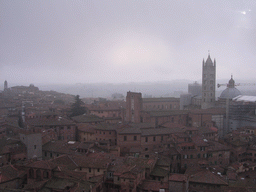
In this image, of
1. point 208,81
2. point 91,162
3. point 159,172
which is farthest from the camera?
point 208,81

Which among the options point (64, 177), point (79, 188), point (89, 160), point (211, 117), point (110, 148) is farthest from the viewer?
point (211, 117)

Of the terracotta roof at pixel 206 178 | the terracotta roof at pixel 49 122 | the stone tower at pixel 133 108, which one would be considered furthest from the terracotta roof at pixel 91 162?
the stone tower at pixel 133 108

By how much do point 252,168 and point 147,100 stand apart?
32841 millimetres

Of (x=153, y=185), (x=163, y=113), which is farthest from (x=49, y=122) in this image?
(x=153, y=185)

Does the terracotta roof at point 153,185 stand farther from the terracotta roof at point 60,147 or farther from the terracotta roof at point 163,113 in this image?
the terracotta roof at point 163,113

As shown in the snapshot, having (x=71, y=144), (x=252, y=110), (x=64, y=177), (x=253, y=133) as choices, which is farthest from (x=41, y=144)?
(x=252, y=110)

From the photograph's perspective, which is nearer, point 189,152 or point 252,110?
point 189,152

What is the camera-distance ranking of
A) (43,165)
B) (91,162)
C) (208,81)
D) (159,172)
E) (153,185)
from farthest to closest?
(208,81), (159,172), (91,162), (43,165), (153,185)

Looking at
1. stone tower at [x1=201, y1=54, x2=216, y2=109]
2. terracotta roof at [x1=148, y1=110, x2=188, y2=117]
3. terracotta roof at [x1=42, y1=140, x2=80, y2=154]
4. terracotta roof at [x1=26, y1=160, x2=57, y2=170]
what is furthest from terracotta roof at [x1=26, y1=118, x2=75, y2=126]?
stone tower at [x1=201, y1=54, x2=216, y2=109]

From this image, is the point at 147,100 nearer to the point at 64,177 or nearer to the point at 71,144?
the point at 71,144

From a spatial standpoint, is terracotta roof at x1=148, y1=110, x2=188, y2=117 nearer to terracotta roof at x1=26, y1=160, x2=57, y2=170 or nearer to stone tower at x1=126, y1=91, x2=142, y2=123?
stone tower at x1=126, y1=91, x2=142, y2=123

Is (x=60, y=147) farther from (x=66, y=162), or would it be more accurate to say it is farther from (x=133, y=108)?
(x=133, y=108)

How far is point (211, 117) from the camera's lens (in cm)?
4559

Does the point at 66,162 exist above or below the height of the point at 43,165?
below
